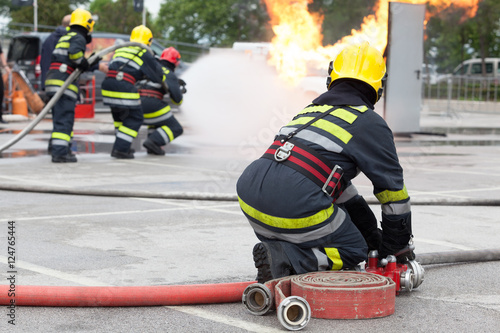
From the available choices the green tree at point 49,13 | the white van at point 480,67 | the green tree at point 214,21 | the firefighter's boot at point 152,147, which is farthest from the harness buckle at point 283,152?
the white van at point 480,67

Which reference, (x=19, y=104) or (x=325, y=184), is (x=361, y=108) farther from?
(x=19, y=104)

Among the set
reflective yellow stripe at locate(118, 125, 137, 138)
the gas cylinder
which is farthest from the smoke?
reflective yellow stripe at locate(118, 125, 137, 138)

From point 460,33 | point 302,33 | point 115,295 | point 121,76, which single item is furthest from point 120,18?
point 115,295

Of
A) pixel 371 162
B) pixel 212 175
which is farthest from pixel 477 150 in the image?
pixel 371 162

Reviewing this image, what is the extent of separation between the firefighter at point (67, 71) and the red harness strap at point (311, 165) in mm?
6714

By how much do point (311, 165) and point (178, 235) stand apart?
2.06 m

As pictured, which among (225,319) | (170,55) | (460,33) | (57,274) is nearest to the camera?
(225,319)

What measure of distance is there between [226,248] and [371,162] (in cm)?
168

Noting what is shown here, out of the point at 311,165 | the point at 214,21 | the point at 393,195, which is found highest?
the point at 214,21

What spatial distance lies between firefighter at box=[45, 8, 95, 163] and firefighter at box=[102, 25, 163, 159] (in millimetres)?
454

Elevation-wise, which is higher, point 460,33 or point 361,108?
point 460,33

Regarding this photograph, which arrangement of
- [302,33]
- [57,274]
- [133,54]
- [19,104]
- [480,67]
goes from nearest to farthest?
[57,274] < [133,54] < [302,33] < [19,104] < [480,67]

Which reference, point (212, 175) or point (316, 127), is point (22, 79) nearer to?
point (212, 175)

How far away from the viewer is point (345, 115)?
13.4 feet
